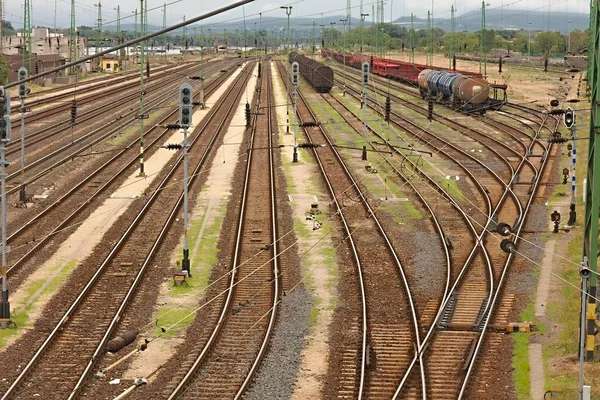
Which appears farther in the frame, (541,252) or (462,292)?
(541,252)

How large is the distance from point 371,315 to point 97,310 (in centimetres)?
646

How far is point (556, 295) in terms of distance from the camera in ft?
82.4

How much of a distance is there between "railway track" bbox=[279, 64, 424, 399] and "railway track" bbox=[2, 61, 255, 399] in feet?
16.6

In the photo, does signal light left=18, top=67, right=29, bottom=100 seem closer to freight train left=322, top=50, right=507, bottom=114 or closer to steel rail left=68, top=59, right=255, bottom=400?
steel rail left=68, top=59, right=255, bottom=400

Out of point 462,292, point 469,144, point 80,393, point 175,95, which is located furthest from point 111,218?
point 175,95

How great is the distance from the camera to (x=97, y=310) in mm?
23625

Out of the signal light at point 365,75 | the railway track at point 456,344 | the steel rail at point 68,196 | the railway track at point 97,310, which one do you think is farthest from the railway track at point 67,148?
the railway track at point 456,344

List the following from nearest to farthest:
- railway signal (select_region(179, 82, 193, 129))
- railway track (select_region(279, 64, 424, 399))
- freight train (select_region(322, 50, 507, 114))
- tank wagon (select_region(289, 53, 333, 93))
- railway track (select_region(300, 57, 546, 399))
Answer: railway track (select_region(300, 57, 546, 399)) < railway track (select_region(279, 64, 424, 399)) < railway signal (select_region(179, 82, 193, 129)) < freight train (select_region(322, 50, 507, 114)) < tank wagon (select_region(289, 53, 333, 93))

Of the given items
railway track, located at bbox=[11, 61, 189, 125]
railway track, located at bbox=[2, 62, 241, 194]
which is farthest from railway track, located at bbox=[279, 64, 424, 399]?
railway track, located at bbox=[11, 61, 189, 125]

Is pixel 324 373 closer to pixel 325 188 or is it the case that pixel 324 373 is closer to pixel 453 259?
pixel 453 259

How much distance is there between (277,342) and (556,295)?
7.95 m

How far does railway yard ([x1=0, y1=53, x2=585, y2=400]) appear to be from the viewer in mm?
19312

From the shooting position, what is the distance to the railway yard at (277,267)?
19.3 metres

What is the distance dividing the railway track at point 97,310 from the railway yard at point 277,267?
65mm
